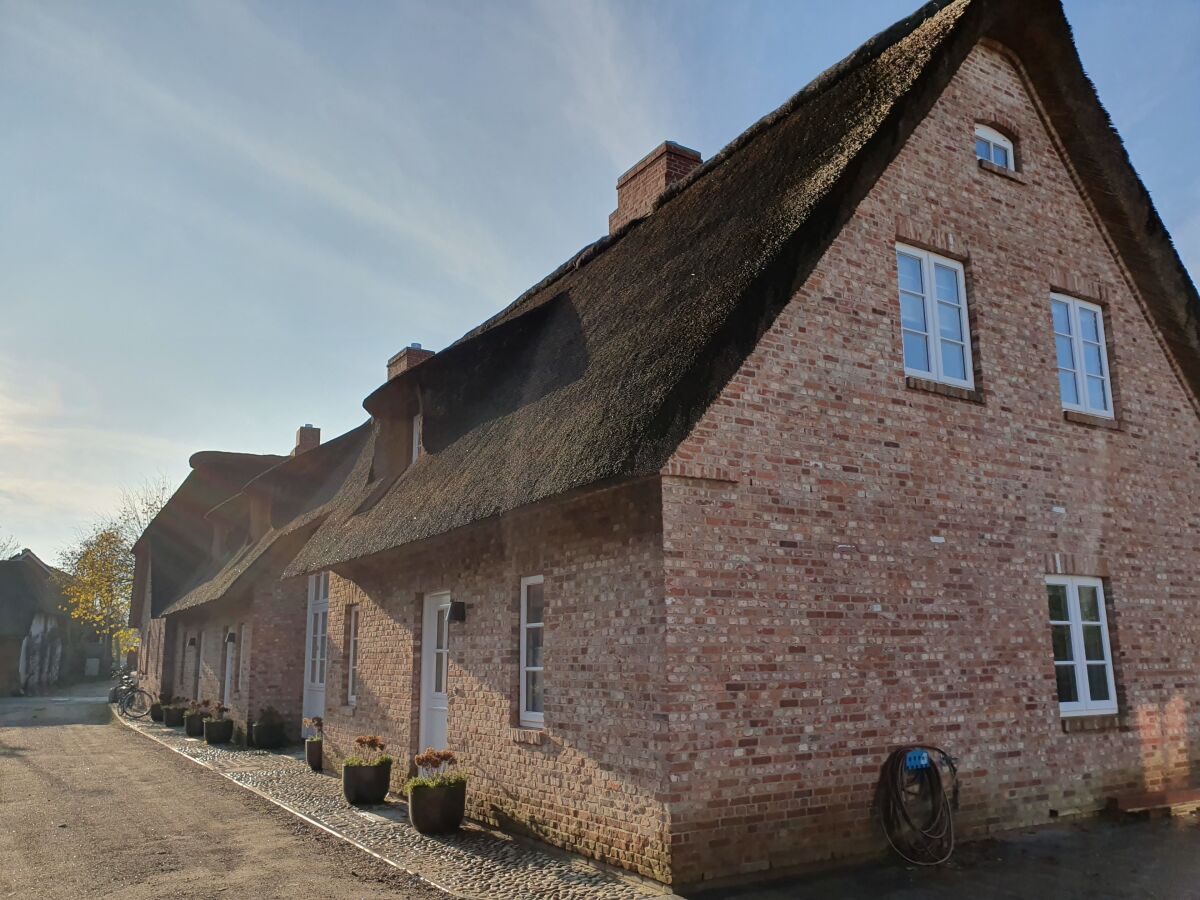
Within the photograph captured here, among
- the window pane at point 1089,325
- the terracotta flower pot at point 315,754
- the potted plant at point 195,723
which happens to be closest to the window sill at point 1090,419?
the window pane at point 1089,325

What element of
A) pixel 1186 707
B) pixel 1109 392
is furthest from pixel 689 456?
pixel 1186 707

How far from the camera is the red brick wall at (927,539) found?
21.9 feet

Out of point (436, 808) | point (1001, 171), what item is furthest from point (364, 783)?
point (1001, 171)

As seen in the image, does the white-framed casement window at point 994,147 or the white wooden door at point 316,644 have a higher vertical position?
the white-framed casement window at point 994,147

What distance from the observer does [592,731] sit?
23.5 feet

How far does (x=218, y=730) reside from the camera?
693 inches

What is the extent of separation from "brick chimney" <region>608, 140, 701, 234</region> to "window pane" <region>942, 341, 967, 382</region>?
14.4ft

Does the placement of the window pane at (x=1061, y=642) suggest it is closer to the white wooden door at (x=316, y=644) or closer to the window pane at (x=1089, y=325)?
the window pane at (x=1089, y=325)

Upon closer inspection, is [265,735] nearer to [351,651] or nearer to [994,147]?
[351,651]

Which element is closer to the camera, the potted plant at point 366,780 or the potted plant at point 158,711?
the potted plant at point 366,780

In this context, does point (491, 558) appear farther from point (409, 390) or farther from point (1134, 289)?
point (1134, 289)

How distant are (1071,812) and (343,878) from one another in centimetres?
656

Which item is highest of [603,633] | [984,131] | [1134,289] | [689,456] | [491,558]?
[984,131]

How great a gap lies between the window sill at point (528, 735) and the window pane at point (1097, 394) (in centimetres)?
688
